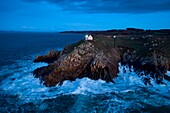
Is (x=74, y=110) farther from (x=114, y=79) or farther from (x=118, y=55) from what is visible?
(x=118, y=55)

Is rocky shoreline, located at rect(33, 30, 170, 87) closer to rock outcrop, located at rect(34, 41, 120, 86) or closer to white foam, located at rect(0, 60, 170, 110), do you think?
rock outcrop, located at rect(34, 41, 120, 86)

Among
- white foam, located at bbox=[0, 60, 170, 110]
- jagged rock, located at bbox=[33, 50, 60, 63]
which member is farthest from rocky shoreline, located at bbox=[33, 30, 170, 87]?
jagged rock, located at bbox=[33, 50, 60, 63]

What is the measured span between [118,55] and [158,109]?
1896 cm

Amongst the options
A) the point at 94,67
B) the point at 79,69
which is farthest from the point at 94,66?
the point at 79,69

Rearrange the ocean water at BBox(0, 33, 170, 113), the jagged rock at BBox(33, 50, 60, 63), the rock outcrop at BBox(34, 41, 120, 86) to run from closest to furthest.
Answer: the ocean water at BBox(0, 33, 170, 113) < the rock outcrop at BBox(34, 41, 120, 86) < the jagged rock at BBox(33, 50, 60, 63)

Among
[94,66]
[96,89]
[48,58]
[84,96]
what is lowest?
[84,96]

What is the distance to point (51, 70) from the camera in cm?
Answer: 2767

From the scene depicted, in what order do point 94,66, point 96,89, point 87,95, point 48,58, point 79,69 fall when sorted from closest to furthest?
point 87,95, point 96,89, point 94,66, point 79,69, point 48,58

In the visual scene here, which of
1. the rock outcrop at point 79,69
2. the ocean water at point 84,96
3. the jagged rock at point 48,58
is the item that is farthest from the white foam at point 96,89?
the jagged rock at point 48,58

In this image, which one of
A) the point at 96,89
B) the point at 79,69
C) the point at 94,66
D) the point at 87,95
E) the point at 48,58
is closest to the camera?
the point at 87,95

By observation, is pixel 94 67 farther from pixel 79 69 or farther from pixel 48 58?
pixel 48 58

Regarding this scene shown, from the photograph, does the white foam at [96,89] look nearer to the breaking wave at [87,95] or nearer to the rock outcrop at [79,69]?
the breaking wave at [87,95]

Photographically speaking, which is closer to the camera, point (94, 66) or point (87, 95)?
point (87, 95)

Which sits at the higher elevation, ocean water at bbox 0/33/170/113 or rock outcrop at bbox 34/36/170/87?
rock outcrop at bbox 34/36/170/87
